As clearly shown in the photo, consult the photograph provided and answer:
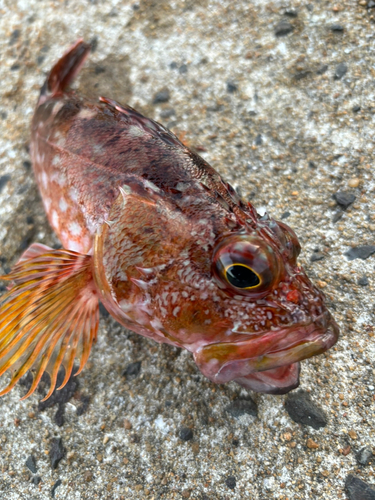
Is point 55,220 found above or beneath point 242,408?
above

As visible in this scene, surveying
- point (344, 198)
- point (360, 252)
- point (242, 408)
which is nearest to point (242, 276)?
point (242, 408)

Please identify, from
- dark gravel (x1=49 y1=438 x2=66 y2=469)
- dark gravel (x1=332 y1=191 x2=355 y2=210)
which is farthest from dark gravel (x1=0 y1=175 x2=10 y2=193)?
dark gravel (x1=332 y1=191 x2=355 y2=210)

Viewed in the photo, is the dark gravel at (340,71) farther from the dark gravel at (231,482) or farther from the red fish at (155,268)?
the dark gravel at (231,482)

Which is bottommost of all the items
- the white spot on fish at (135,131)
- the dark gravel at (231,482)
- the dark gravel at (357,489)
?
the dark gravel at (357,489)

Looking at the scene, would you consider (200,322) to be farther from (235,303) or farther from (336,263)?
(336,263)

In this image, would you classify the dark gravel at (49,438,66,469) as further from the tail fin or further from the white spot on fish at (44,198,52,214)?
the tail fin

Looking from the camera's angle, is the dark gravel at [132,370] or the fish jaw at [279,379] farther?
the dark gravel at [132,370]

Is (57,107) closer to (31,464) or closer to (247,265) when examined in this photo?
(247,265)

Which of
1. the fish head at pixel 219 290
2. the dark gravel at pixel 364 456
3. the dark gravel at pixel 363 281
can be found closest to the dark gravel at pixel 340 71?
the dark gravel at pixel 363 281
